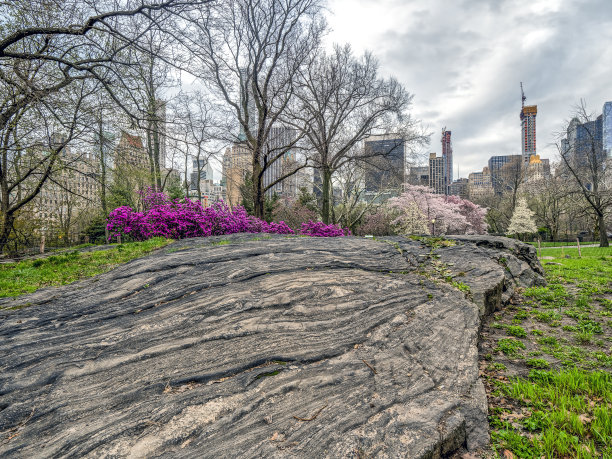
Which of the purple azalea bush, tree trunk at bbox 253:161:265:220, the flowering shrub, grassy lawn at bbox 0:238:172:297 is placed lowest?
grassy lawn at bbox 0:238:172:297

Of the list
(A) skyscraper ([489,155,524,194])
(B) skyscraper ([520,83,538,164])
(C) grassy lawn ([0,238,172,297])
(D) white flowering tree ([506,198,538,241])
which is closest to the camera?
(C) grassy lawn ([0,238,172,297])

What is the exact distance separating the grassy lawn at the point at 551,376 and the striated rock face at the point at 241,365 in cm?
30

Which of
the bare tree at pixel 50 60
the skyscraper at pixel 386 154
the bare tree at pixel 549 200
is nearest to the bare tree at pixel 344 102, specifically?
the skyscraper at pixel 386 154

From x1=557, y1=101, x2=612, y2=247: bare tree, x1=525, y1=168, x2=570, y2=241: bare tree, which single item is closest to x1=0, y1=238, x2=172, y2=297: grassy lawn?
x1=557, y1=101, x2=612, y2=247: bare tree

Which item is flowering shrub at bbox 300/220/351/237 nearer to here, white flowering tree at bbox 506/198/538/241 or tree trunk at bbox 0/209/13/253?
tree trunk at bbox 0/209/13/253

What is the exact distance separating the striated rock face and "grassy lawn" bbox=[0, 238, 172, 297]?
1365 mm

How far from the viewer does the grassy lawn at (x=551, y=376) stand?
2.33 metres

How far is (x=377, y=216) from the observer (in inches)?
1181

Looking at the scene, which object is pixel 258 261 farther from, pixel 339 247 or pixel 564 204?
pixel 564 204

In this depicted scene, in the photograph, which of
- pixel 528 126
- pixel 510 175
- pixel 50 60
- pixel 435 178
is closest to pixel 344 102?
pixel 50 60

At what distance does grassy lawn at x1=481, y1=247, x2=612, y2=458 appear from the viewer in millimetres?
2332

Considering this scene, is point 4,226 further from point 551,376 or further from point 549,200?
point 549,200

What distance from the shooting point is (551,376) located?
3.21m

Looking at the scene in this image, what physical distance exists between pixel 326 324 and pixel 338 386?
94 cm
